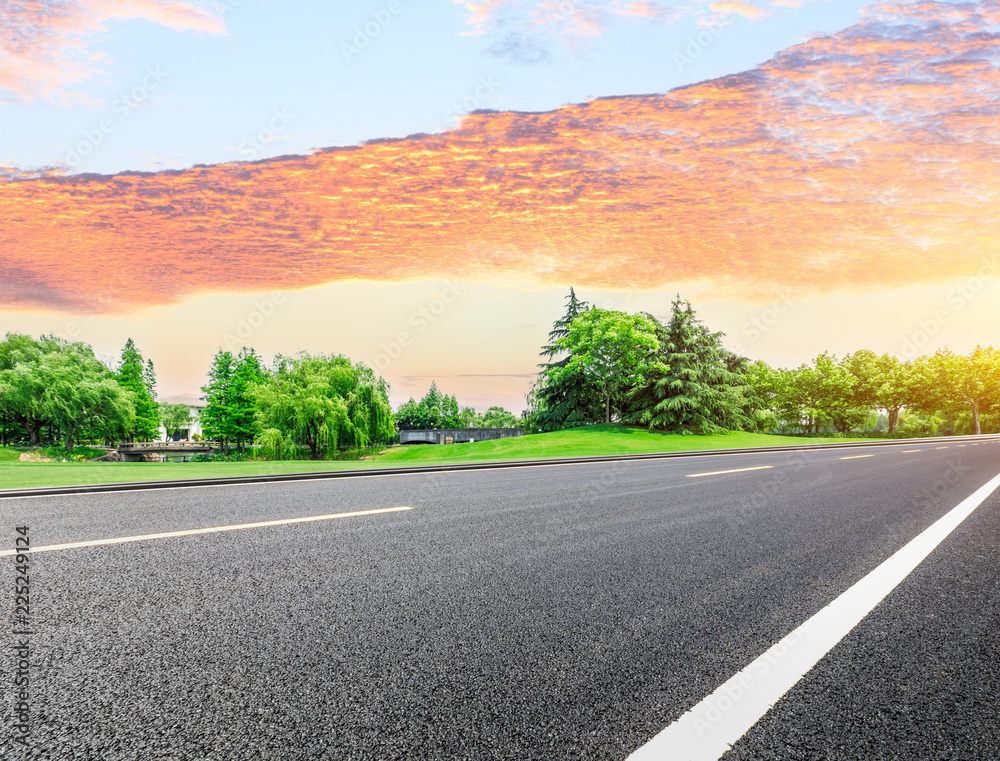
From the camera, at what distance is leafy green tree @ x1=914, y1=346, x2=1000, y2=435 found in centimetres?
7088

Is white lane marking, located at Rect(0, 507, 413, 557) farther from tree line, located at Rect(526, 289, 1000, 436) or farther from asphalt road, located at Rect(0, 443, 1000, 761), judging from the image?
tree line, located at Rect(526, 289, 1000, 436)

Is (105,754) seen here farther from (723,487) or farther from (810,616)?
(723,487)

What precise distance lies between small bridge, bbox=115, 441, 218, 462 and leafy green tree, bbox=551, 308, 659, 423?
40228 millimetres

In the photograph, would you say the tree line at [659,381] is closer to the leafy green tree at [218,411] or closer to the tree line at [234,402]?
the tree line at [234,402]

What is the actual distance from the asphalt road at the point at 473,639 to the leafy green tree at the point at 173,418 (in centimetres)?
10658

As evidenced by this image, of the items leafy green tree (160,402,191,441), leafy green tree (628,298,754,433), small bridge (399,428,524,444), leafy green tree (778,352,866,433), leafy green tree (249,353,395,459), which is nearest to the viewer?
leafy green tree (249,353,395,459)

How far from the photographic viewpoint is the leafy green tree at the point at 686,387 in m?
43.4

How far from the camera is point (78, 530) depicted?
5.21 m

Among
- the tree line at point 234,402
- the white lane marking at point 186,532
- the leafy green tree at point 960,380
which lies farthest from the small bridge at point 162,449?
the leafy green tree at point 960,380

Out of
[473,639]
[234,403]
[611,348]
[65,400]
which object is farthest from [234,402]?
[473,639]

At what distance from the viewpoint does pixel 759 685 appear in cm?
231

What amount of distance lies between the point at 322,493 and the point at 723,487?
6.66 m

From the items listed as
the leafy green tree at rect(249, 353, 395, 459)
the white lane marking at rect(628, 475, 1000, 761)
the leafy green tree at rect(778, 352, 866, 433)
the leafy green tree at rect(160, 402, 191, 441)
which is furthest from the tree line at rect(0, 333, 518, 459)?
the leafy green tree at rect(778, 352, 866, 433)

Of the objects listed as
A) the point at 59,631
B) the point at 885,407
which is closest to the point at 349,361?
the point at 59,631
